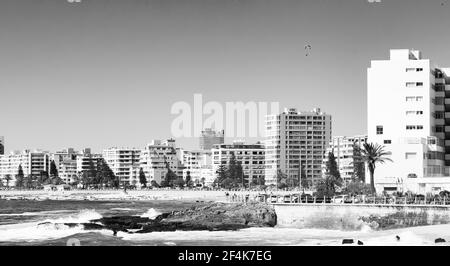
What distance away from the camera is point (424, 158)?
2888 cm

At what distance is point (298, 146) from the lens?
27.5 meters

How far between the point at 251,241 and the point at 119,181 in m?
45.6

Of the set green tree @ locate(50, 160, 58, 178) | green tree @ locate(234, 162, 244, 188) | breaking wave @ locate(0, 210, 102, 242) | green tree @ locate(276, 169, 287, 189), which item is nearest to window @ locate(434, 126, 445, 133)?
green tree @ locate(276, 169, 287, 189)

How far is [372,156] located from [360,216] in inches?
305

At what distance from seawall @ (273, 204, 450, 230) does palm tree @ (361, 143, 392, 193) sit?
6003mm

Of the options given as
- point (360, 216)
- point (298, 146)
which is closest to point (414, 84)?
point (298, 146)

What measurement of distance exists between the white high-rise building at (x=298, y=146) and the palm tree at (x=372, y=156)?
5.12 feet

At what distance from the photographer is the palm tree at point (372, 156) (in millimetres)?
27703

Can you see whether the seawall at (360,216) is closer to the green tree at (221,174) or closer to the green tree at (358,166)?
the green tree at (358,166)

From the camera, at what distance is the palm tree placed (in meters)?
27.7

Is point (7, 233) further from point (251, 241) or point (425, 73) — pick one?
point (425, 73)

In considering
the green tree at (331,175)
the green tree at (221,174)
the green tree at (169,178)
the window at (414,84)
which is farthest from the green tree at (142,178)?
the window at (414,84)

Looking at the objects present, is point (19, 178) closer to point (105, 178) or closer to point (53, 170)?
point (53, 170)

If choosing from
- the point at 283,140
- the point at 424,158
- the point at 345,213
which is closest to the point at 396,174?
the point at 424,158
